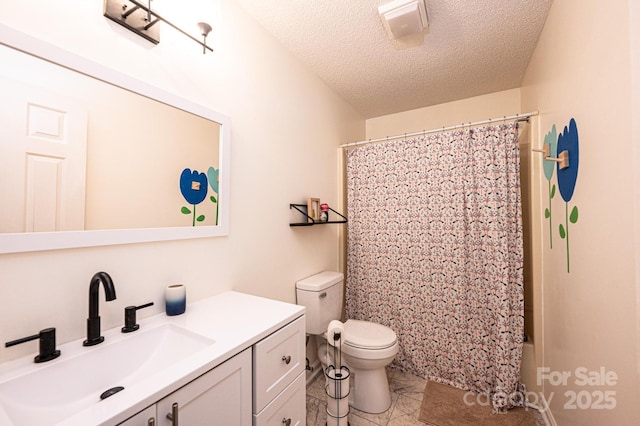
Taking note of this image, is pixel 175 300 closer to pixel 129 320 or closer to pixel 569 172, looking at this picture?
pixel 129 320

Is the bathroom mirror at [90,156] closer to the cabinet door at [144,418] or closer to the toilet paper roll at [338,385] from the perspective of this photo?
the cabinet door at [144,418]

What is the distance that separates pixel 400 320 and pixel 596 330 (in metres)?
1.31

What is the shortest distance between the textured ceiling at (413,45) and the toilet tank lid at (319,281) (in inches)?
65.4

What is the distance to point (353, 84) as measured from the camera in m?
2.35

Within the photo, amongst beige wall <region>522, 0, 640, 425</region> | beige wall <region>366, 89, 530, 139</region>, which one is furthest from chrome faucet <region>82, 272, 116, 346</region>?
beige wall <region>366, 89, 530, 139</region>

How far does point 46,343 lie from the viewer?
2.48 ft

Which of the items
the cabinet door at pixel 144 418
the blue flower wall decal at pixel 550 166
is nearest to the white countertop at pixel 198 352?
the cabinet door at pixel 144 418

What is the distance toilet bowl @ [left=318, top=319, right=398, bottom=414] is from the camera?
1672 mm

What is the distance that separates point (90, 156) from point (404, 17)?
1.69m

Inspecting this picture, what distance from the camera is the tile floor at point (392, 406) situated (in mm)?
1635

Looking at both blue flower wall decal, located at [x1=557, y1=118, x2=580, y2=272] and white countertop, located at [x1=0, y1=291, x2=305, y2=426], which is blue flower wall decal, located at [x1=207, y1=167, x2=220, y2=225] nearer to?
white countertop, located at [x1=0, y1=291, x2=305, y2=426]

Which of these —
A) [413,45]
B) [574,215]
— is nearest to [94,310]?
[574,215]

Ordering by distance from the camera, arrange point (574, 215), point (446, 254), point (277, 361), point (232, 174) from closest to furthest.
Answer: point (277, 361) < point (574, 215) < point (232, 174) < point (446, 254)

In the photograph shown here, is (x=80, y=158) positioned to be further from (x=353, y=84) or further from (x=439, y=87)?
(x=439, y=87)
